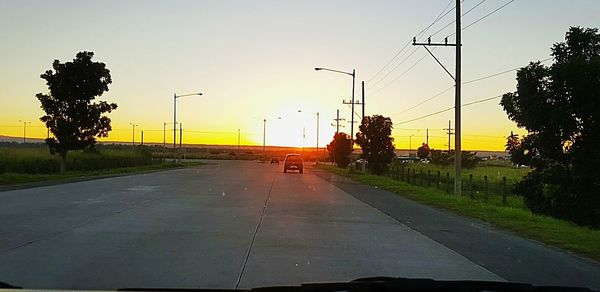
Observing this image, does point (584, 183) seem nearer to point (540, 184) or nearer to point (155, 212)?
point (540, 184)

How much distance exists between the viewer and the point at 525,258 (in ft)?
33.3

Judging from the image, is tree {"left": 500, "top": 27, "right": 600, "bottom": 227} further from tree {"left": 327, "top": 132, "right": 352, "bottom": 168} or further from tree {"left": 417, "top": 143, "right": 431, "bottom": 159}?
tree {"left": 417, "top": 143, "right": 431, "bottom": 159}

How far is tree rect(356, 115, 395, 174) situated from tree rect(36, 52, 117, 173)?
2103cm

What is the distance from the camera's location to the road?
7.94m

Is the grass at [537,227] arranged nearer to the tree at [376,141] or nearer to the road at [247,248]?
the road at [247,248]

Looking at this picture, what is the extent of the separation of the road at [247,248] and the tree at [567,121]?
5806 millimetres

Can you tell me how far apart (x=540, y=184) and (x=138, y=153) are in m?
57.5

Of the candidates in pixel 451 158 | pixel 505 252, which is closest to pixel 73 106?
pixel 505 252

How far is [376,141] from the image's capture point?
172ft

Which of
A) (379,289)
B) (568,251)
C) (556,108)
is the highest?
(556,108)

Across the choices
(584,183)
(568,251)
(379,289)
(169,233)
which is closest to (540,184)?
(584,183)

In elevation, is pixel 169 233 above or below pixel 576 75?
below

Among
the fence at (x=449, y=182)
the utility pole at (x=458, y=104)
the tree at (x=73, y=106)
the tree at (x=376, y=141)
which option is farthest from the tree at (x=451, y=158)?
the utility pole at (x=458, y=104)

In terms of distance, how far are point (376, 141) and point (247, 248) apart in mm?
42542
